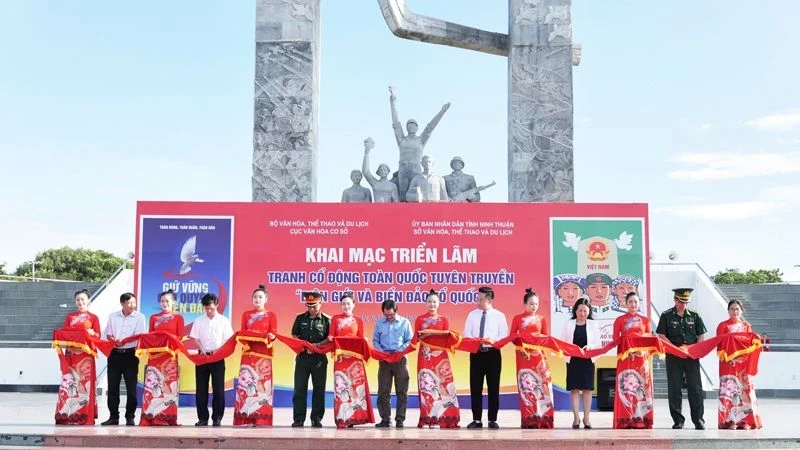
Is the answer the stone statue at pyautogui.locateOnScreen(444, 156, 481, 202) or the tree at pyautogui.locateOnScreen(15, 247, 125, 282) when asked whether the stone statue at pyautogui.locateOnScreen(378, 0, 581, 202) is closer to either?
the stone statue at pyautogui.locateOnScreen(444, 156, 481, 202)

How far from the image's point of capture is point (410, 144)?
14.7m

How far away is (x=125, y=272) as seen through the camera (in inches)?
628

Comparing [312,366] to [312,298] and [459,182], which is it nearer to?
[312,298]

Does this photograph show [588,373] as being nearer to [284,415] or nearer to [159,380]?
[284,415]

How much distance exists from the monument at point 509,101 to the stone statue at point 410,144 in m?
0.05

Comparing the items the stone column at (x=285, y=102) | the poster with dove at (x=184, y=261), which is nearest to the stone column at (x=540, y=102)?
the stone column at (x=285, y=102)

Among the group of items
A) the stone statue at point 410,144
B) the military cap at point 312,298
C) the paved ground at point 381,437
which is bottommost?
the paved ground at point 381,437

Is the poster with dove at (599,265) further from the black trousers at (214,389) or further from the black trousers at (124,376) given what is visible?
the black trousers at (124,376)

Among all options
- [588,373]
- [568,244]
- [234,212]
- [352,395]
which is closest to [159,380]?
[352,395]

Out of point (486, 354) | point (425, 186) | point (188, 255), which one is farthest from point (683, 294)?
point (425, 186)

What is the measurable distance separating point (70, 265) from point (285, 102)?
98.1 feet

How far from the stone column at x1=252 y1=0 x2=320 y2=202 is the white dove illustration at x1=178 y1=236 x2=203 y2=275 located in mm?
4983

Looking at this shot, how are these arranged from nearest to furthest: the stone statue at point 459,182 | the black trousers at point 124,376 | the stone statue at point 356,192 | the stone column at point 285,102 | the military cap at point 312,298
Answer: the military cap at point 312,298
the black trousers at point 124,376
the stone statue at point 356,192
the stone statue at point 459,182
the stone column at point 285,102

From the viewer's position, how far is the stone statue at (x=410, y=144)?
1451 centimetres
